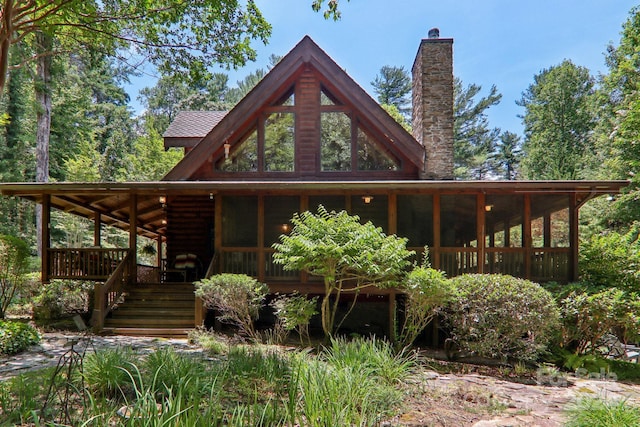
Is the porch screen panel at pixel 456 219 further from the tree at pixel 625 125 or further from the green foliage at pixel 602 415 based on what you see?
the green foliage at pixel 602 415

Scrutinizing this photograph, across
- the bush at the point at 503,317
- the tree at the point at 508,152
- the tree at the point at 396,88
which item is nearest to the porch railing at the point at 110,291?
the bush at the point at 503,317

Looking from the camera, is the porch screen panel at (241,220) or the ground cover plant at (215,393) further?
the porch screen panel at (241,220)

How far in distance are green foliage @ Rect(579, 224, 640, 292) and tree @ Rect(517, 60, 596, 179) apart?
16145 millimetres

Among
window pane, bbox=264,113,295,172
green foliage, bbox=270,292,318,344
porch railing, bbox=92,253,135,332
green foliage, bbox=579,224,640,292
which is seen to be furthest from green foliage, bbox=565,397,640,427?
porch railing, bbox=92,253,135,332

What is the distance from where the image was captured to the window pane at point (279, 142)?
37.0ft

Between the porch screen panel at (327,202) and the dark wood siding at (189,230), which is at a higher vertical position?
the porch screen panel at (327,202)

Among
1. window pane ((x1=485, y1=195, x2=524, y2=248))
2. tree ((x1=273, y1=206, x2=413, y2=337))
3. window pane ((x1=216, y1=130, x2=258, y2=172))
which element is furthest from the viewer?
window pane ((x1=216, y1=130, x2=258, y2=172))

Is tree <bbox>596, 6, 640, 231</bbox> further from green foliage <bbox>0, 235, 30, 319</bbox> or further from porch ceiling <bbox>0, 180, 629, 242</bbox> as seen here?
green foliage <bbox>0, 235, 30, 319</bbox>

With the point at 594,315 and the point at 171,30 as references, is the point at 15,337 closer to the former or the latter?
the point at 171,30

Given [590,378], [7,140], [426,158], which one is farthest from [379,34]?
[7,140]

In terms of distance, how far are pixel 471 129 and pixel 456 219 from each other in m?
26.2

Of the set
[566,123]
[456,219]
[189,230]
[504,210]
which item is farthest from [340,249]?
[566,123]

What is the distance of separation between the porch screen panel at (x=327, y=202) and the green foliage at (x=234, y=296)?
3795 millimetres

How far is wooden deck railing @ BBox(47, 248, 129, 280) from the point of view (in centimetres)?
1009
